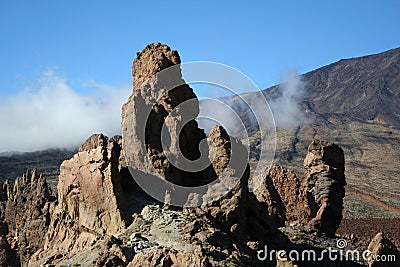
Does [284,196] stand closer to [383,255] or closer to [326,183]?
[326,183]

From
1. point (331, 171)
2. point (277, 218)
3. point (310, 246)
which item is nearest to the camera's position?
point (310, 246)

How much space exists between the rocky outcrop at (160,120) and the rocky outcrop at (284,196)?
26.7 ft

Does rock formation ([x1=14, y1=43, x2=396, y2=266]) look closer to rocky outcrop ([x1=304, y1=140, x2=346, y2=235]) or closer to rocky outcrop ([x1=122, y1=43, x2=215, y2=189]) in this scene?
rocky outcrop ([x1=122, y1=43, x2=215, y2=189])

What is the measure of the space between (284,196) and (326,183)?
2.20 metres

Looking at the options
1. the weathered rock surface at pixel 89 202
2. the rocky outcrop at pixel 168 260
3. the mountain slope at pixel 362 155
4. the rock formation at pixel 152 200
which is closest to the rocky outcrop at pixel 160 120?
the rock formation at pixel 152 200

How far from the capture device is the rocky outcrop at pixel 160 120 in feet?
75.8

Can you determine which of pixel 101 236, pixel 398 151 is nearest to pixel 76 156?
pixel 101 236

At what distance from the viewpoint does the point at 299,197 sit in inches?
1318

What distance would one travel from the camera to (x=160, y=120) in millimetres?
23922

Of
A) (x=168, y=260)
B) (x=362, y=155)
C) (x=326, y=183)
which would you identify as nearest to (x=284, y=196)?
(x=326, y=183)

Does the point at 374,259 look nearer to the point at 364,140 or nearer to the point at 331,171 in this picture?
the point at 331,171

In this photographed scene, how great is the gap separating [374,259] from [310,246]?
3582mm

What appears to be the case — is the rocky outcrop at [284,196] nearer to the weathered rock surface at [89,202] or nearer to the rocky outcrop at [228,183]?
the rocky outcrop at [228,183]

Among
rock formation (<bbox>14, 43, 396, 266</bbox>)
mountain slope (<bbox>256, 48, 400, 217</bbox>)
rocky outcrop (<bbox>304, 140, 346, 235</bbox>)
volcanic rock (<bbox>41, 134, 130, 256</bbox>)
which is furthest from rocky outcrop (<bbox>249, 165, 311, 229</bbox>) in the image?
mountain slope (<bbox>256, 48, 400, 217</bbox>)
